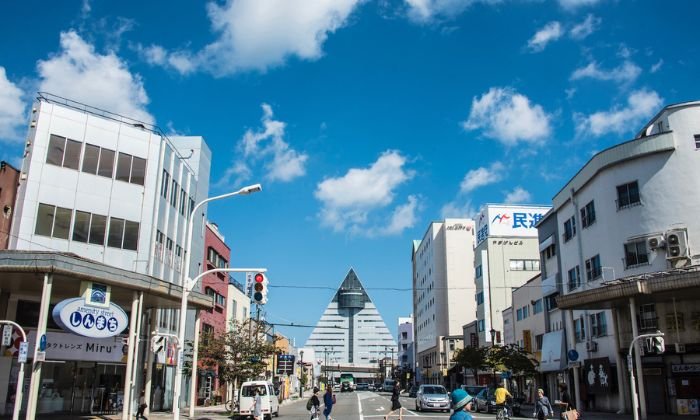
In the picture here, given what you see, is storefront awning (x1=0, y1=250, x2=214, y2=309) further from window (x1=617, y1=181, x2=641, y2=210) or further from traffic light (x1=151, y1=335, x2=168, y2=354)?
window (x1=617, y1=181, x2=641, y2=210)

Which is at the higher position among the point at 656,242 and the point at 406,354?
the point at 656,242

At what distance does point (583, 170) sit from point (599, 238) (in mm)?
4584

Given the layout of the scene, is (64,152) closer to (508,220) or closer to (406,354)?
(508,220)

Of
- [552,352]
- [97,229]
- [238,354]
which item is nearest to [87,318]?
[97,229]

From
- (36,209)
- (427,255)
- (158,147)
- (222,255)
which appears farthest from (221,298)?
(427,255)

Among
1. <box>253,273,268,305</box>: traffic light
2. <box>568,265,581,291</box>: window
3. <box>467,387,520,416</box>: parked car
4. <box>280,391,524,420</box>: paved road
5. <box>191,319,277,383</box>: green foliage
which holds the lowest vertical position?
<box>280,391,524,420</box>: paved road

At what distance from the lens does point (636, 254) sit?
1246 inches

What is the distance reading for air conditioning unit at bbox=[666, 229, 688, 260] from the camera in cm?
2931

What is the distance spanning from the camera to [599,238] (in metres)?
35.1

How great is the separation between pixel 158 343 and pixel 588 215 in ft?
87.5

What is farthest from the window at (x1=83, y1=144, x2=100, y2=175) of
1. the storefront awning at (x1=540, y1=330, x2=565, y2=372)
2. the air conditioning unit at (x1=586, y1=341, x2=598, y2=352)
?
the storefront awning at (x1=540, y1=330, x2=565, y2=372)

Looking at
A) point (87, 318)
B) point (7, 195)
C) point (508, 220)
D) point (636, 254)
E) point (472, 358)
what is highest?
point (508, 220)

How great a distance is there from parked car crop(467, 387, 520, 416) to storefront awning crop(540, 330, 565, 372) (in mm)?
4876

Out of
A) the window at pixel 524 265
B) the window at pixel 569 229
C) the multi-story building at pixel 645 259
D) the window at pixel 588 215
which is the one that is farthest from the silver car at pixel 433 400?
the window at pixel 524 265
